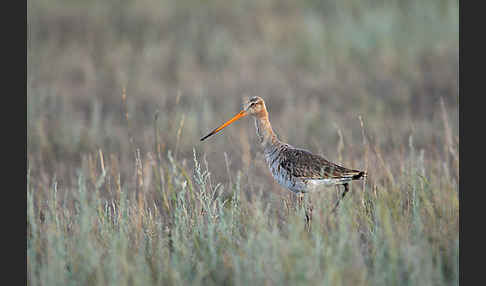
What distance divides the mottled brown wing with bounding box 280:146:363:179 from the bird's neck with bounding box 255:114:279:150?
1.20ft

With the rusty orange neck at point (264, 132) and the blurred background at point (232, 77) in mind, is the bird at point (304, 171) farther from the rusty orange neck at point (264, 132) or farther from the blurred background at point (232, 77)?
the blurred background at point (232, 77)

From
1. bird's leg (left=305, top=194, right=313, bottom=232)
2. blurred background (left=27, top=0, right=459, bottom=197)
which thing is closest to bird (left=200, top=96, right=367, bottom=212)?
bird's leg (left=305, top=194, right=313, bottom=232)

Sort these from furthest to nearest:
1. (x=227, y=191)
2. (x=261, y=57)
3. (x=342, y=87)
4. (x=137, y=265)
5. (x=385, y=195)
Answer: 1. (x=261, y=57)
2. (x=342, y=87)
3. (x=227, y=191)
4. (x=385, y=195)
5. (x=137, y=265)

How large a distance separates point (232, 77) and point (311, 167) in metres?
6.60

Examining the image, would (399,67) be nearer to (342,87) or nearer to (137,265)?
(342,87)

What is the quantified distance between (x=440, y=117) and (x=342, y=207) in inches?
214

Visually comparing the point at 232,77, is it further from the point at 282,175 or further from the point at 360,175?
the point at 360,175

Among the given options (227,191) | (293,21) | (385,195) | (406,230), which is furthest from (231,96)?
(406,230)

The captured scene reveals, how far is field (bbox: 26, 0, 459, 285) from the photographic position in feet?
13.5

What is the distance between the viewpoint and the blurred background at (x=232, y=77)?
8.53m

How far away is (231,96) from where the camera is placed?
11.0m

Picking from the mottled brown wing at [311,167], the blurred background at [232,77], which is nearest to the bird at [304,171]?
the mottled brown wing at [311,167]

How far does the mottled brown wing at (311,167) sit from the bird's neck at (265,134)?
37cm

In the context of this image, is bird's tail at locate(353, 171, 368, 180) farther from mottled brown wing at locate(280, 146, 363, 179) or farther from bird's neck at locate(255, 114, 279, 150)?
bird's neck at locate(255, 114, 279, 150)
